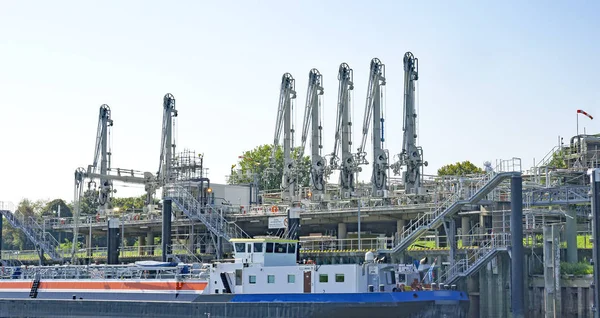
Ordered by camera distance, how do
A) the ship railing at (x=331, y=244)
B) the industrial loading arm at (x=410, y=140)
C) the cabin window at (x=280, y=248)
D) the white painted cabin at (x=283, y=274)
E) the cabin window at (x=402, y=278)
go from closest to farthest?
the white painted cabin at (x=283, y=274) < the cabin window at (x=402, y=278) < the cabin window at (x=280, y=248) < the ship railing at (x=331, y=244) < the industrial loading arm at (x=410, y=140)

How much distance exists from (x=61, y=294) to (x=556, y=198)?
3295 centimetres

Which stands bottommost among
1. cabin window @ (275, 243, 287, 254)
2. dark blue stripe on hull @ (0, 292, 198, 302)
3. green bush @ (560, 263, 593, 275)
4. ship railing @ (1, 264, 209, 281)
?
dark blue stripe on hull @ (0, 292, 198, 302)

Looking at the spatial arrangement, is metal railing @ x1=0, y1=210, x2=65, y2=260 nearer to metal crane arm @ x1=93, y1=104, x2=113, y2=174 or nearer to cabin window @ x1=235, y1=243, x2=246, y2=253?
metal crane arm @ x1=93, y1=104, x2=113, y2=174

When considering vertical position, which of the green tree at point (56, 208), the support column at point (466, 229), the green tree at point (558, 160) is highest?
the green tree at point (558, 160)

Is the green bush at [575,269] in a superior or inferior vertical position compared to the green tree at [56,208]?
inferior

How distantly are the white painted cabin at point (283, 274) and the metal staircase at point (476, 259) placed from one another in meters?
7.81

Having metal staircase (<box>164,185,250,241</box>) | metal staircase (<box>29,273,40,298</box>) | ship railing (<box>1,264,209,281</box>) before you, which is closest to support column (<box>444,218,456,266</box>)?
ship railing (<box>1,264,209,281</box>)

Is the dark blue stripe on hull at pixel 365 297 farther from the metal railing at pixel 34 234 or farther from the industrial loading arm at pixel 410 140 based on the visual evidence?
the metal railing at pixel 34 234

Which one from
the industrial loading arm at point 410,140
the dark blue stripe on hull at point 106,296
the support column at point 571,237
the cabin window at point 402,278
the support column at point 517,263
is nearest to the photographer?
the cabin window at point 402,278

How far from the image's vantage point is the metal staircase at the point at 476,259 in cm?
5728

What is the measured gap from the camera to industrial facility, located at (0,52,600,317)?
5750 centimetres

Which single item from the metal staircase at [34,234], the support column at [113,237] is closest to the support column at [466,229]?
the support column at [113,237]

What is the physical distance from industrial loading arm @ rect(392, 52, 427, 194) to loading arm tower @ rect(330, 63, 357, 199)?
14.0 ft

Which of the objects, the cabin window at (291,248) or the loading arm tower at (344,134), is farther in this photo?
the loading arm tower at (344,134)
